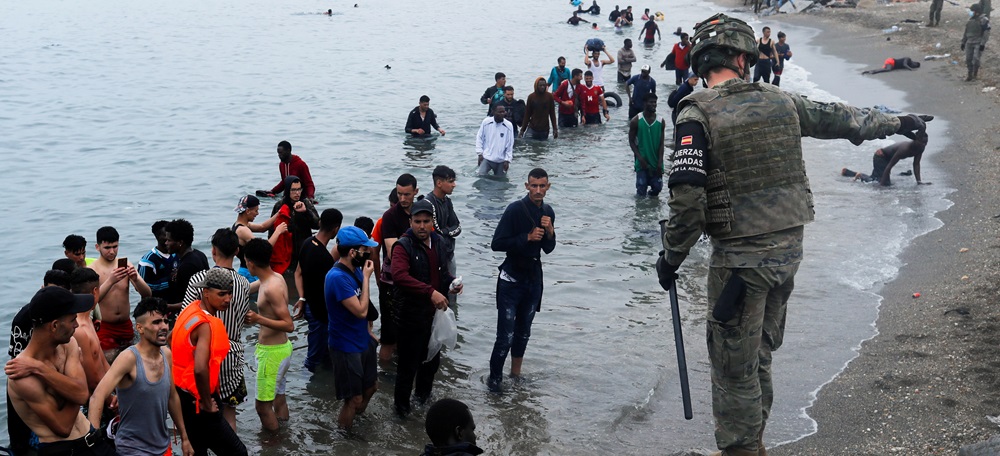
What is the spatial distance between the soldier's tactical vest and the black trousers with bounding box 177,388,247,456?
3681 millimetres

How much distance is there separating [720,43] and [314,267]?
4.56 meters

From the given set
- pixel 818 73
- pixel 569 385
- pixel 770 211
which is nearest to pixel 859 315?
pixel 569 385

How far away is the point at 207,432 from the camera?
6391 mm

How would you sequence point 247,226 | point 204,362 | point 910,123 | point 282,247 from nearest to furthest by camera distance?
point 910,123, point 204,362, point 247,226, point 282,247

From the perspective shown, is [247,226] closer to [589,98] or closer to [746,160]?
[746,160]

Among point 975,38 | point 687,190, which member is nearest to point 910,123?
point 687,190

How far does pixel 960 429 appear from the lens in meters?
6.44

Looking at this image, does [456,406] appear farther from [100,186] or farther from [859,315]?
[100,186]

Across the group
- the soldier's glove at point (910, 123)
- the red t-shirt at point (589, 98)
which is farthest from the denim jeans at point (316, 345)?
the red t-shirt at point (589, 98)

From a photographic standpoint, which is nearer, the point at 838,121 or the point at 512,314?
the point at 838,121

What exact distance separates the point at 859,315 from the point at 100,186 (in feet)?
52.3

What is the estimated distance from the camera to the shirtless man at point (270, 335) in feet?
23.5

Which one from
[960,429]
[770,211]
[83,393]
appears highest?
[770,211]

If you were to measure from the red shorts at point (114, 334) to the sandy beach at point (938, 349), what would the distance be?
562 centimetres
